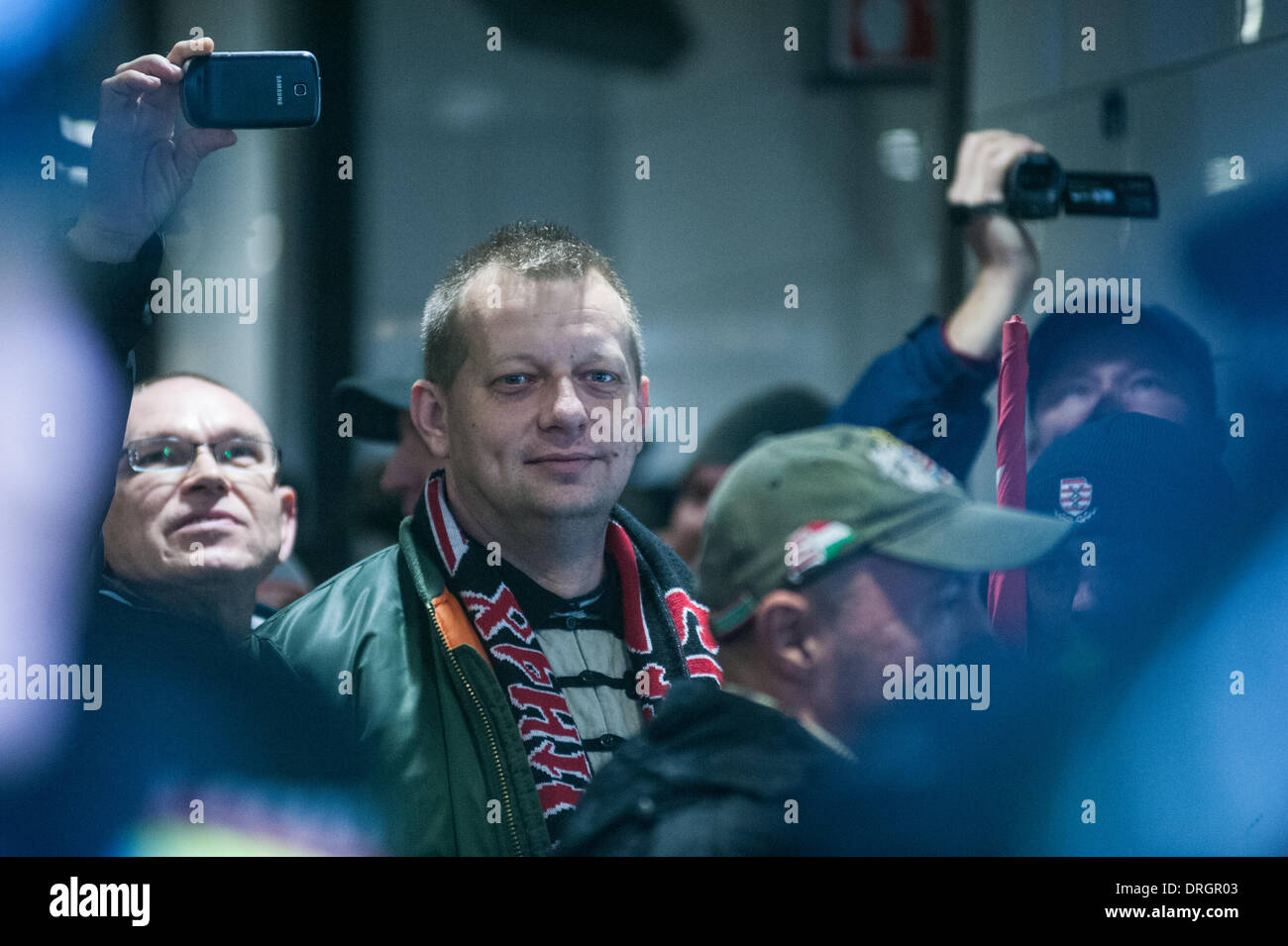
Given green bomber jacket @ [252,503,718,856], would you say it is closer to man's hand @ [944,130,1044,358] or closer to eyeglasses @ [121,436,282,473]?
eyeglasses @ [121,436,282,473]

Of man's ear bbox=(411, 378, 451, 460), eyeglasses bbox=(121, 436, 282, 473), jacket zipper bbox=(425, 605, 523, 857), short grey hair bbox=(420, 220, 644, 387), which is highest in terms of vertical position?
short grey hair bbox=(420, 220, 644, 387)

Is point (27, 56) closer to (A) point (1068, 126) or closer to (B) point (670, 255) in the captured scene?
(B) point (670, 255)

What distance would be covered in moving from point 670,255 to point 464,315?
17.2 inches

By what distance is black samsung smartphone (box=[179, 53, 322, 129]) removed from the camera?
2461mm

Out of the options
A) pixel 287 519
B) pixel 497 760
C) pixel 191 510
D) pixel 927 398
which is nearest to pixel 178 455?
pixel 191 510

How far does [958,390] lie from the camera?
270cm

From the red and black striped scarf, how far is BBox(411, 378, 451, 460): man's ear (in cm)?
6

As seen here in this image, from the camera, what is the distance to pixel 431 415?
2.58 meters

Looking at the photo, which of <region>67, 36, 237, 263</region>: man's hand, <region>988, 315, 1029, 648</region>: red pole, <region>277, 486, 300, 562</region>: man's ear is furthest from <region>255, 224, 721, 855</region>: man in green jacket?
<region>988, 315, 1029, 648</region>: red pole

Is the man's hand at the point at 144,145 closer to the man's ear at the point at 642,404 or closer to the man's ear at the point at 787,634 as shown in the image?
the man's ear at the point at 642,404

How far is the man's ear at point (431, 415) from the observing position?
257cm

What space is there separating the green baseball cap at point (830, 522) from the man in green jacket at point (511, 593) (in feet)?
0.83

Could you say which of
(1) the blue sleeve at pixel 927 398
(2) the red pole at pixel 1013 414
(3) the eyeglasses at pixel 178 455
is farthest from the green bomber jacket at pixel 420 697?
(2) the red pole at pixel 1013 414
